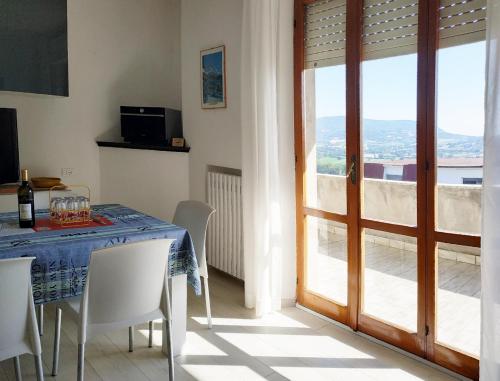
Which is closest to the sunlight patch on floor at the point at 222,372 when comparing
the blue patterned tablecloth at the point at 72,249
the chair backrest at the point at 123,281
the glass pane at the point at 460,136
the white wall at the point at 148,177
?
the blue patterned tablecloth at the point at 72,249

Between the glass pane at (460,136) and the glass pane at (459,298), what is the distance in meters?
0.14

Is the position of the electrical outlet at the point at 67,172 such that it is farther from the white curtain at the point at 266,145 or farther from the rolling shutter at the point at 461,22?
the rolling shutter at the point at 461,22

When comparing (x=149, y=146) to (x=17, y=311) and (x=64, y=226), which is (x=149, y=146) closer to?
(x=64, y=226)

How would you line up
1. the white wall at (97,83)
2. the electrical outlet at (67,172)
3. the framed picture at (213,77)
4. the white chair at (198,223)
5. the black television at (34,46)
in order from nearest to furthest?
1. the white chair at (198,223)
2. the black television at (34,46)
3. the framed picture at (213,77)
4. the white wall at (97,83)
5. the electrical outlet at (67,172)

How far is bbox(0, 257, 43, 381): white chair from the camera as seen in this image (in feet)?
5.93

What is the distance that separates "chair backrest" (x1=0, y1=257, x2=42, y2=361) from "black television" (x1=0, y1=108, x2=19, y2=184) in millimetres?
2366

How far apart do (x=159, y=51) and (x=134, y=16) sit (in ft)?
Answer: 1.29

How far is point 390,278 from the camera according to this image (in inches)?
114

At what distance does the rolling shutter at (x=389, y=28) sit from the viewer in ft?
8.57

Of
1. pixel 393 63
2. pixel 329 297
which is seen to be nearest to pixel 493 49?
pixel 393 63

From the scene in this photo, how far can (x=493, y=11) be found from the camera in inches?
77.6

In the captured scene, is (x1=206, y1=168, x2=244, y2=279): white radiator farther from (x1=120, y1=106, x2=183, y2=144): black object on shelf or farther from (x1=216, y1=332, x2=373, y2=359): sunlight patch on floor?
(x1=216, y1=332, x2=373, y2=359): sunlight patch on floor

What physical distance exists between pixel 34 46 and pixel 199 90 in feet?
4.49

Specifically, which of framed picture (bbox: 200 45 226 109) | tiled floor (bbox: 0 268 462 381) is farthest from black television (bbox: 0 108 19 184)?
framed picture (bbox: 200 45 226 109)
